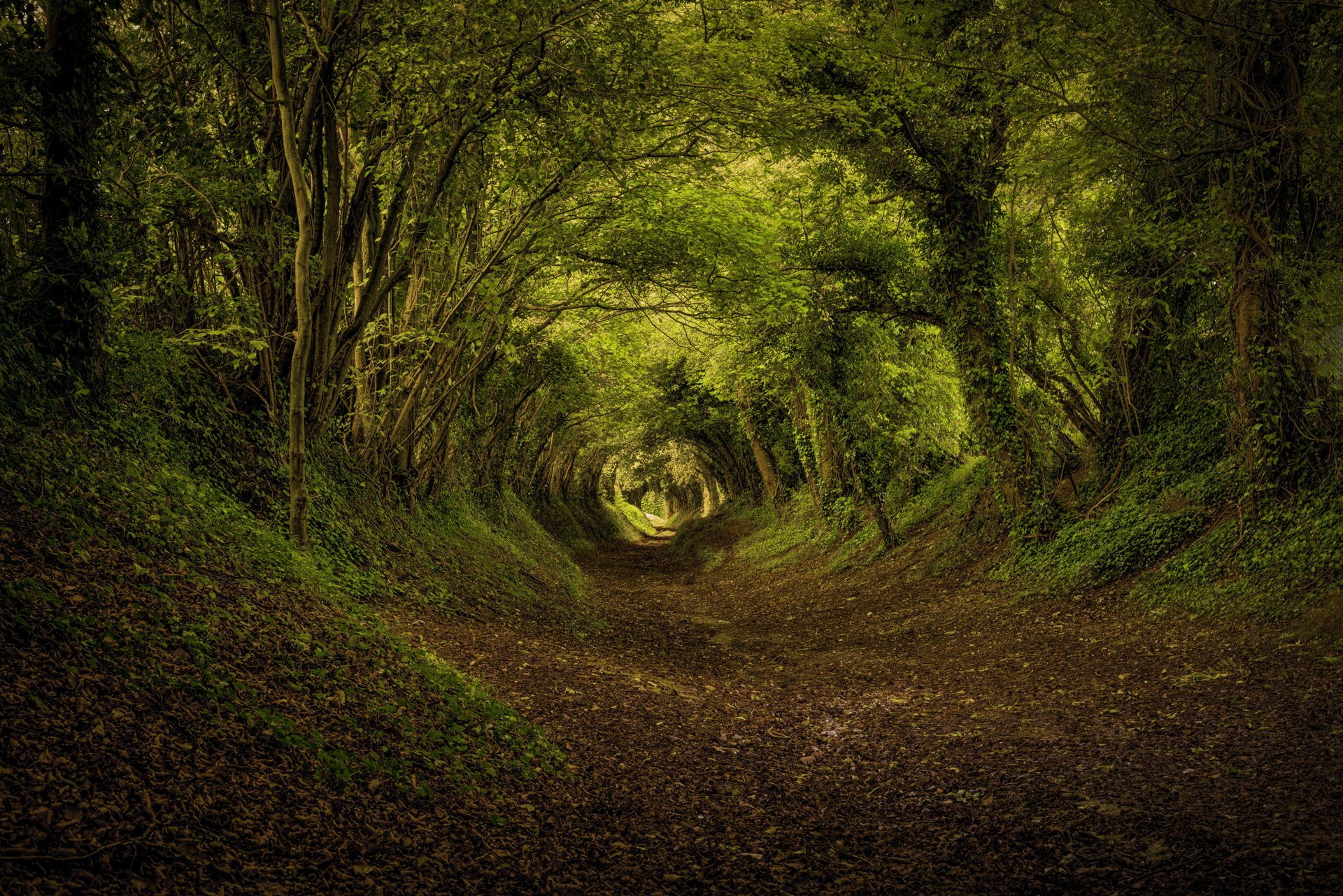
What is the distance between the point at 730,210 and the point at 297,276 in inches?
256

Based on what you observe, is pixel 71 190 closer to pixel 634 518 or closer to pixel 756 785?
pixel 756 785

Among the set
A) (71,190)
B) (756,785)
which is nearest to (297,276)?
(71,190)

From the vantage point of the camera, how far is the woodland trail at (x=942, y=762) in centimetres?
399

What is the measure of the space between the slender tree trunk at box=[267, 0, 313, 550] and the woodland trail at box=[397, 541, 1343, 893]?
1.75 meters

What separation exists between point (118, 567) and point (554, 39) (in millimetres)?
5696

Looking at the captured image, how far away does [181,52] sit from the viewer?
7.45 metres

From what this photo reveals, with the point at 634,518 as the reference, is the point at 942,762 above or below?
above

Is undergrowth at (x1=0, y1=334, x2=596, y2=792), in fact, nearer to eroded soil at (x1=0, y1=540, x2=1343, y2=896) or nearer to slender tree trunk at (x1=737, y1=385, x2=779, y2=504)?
eroded soil at (x1=0, y1=540, x2=1343, y2=896)

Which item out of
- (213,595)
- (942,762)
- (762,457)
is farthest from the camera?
(762,457)

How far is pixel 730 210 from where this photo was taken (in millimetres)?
11648

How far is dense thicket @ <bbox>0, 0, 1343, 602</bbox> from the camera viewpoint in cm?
668

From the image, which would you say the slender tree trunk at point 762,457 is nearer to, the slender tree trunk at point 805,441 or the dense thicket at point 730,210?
the slender tree trunk at point 805,441

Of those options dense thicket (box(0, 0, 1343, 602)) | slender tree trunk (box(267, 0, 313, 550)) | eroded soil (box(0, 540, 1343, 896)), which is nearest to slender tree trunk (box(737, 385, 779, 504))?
dense thicket (box(0, 0, 1343, 602))

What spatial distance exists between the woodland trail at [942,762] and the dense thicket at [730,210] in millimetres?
2924
